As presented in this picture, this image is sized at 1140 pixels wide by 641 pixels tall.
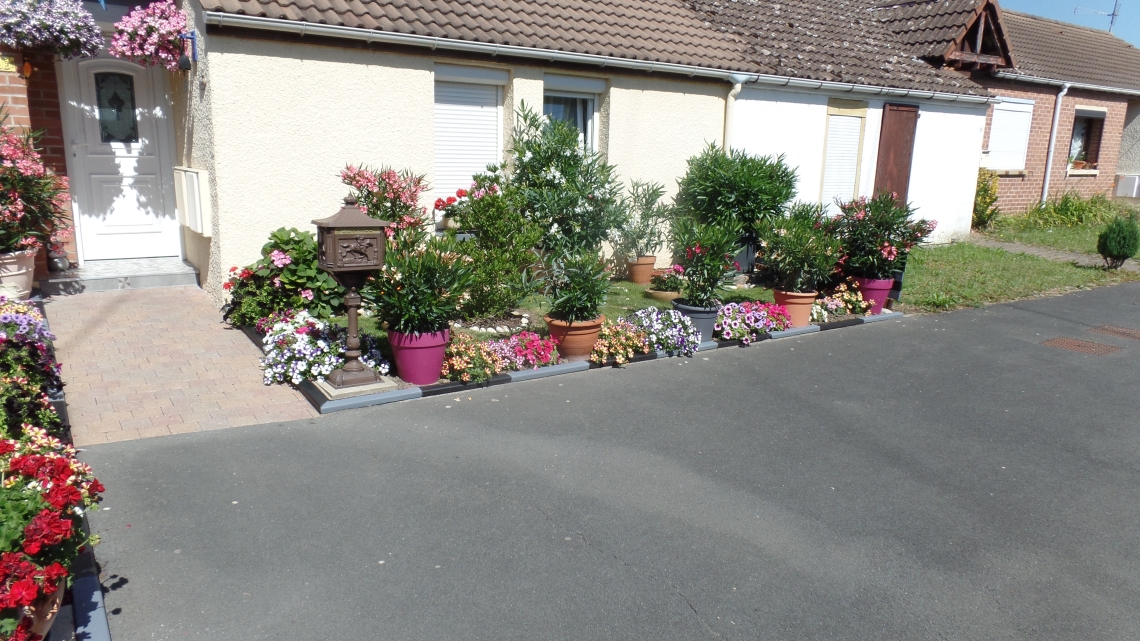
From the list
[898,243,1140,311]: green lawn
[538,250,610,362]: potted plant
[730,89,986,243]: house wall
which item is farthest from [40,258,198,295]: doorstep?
[898,243,1140,311]: green lawn

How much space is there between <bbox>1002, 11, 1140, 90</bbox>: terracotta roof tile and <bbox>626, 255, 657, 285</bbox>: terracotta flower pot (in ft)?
35.9

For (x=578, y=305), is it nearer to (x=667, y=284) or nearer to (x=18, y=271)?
(x=667, y=284)

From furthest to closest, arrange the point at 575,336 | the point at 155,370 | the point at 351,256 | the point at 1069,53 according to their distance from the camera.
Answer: the point at 1069,53
the point at 575,336
the point at 155,370
the point at 351,256

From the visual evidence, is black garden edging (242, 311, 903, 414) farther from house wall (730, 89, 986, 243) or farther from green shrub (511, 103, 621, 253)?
house wall (730, 89, 986, 243)

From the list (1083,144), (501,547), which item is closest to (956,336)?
(501,547)

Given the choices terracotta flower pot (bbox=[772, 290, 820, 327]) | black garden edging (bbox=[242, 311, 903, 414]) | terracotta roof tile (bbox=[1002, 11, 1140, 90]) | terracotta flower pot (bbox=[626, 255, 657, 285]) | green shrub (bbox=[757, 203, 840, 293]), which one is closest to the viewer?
black garden edging (bbox=[242, 311, 903, 414])

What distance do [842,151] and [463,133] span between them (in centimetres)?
672

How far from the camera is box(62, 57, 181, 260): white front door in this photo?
8.88 metres

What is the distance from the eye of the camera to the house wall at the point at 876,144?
11784 mm

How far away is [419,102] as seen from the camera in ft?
28.8

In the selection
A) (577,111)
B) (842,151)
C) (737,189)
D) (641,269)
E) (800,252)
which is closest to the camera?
(800,252)

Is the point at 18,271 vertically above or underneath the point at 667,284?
above

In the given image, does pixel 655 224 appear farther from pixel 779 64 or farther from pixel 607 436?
pixel 607 436

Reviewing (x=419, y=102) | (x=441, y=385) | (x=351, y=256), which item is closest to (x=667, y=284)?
(x=419, y=102)
